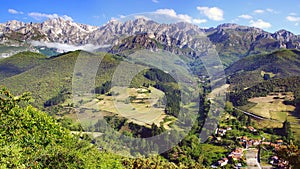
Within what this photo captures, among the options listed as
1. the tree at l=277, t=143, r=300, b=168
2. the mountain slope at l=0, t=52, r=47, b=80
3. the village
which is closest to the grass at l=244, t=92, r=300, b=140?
the village

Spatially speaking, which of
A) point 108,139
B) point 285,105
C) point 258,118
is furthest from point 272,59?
point 108,139

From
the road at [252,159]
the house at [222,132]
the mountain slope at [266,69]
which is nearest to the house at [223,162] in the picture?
the road at [252,159]

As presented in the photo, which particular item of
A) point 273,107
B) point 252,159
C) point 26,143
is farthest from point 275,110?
point 26,143

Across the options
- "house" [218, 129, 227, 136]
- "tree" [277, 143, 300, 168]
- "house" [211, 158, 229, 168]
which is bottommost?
"house" [211, 158, 229, 168]

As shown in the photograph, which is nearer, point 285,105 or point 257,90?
point 285,105

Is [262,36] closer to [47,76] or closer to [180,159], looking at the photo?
[47,76]

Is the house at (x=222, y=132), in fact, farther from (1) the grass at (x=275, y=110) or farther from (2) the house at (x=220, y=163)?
(2) the house at (x=220, y=163)

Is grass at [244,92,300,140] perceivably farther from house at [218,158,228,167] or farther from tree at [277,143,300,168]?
tree at [277,143,300,168]

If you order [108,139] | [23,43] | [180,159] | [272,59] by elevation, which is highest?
[23,43]

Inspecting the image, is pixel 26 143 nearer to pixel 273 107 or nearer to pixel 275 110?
pixel 275 110
